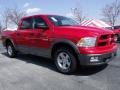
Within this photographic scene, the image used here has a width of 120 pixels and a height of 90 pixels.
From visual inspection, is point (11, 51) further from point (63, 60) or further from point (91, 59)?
point (91, 59)

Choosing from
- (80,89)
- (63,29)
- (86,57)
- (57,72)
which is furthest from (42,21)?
(80,89)

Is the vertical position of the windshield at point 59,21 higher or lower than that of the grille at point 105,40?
higher

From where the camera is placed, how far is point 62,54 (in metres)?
6.30

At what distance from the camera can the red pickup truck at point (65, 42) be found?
5668 millimetres

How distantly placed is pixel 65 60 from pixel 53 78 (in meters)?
0.68

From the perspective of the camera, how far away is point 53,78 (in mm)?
5859

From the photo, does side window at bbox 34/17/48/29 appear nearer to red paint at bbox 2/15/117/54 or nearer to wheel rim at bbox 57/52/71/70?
red paint at bbox 2/15/117/54

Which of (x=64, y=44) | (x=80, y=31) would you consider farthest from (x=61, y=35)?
(x=80, y=31)

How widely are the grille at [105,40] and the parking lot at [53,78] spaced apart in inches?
32.6

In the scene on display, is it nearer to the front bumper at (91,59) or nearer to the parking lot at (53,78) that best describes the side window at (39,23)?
the parking lot at (53,78)

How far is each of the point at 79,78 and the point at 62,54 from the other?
2.99 ft

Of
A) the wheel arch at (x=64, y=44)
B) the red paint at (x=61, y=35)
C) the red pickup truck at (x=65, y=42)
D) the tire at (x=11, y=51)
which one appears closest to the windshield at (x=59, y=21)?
the red pickup truck at (x=65, y=42)

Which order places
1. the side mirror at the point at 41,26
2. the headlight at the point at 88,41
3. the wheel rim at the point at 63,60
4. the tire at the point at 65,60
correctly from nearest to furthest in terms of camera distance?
the headlight at the point at 88,41
the tire at the point at 65,60
the wheel rim at the point at 63,60
the side mirror at the point at 41,26

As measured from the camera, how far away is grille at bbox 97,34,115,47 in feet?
19.0
